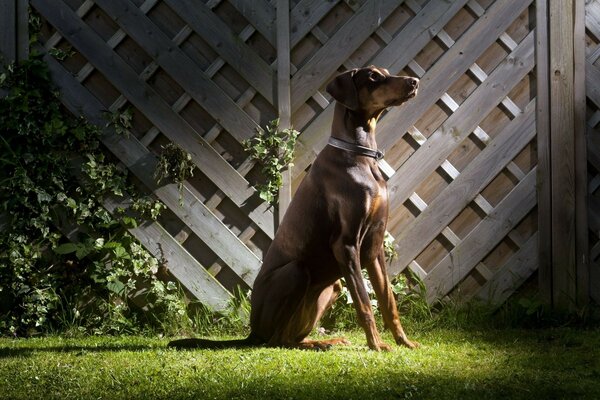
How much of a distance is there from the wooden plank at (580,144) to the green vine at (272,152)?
1.62 m

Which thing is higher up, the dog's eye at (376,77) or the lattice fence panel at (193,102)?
the lattice fence panel at (193,102)

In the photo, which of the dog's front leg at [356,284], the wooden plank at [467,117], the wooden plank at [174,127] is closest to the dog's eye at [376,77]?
the dog's front leg at [356,284]

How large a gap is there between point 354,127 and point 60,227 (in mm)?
1984

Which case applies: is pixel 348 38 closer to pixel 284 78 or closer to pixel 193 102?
pixel 284 78

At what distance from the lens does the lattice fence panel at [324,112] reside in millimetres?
4539

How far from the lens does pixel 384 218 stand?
12.2 ft

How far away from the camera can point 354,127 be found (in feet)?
12.2

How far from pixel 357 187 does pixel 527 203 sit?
142 centimetres

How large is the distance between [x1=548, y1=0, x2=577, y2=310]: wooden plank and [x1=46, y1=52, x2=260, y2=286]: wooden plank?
5.81 feet

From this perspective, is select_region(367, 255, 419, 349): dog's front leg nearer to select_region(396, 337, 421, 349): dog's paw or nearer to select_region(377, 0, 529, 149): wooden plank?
select_region(396, 337, 421, 349): dog's paw

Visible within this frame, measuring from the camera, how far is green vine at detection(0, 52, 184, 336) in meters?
4.53

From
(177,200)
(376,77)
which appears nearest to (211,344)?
(177,200)

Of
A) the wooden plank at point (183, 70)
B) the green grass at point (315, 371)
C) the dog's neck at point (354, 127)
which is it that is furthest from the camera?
the wooden plank at point (183, 70)

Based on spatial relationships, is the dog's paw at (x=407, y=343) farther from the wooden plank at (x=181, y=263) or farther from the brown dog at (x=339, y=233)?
the wooden plank at (x=181, y=263)
